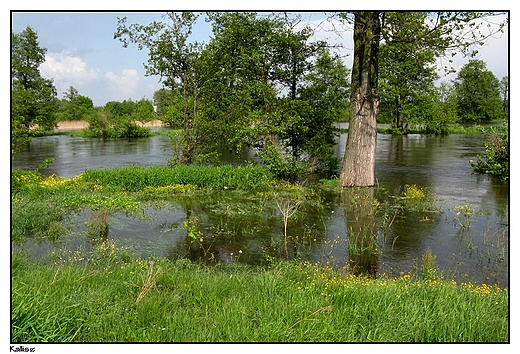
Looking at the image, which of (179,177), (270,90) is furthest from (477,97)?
(179,177)

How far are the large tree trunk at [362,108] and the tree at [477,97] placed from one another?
60328mm

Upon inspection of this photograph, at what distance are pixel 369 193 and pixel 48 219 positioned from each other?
8882 millimetres

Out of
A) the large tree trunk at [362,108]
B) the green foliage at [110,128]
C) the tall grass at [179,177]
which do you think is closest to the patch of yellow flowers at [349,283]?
the tall grass at [179,177]

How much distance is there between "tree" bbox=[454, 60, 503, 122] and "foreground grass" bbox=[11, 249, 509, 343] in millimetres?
69865

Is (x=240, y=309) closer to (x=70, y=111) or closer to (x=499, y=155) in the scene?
(x=499, y=155)

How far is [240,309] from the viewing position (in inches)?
174

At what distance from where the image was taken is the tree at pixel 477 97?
68312 mm

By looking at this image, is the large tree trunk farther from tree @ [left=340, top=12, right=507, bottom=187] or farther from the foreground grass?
the foreground grass

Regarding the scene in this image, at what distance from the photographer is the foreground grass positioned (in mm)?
3955

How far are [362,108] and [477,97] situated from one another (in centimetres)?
6511

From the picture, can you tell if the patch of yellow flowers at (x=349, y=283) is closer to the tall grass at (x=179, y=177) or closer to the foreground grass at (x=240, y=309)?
the foreground grass at (x=240, y=309)

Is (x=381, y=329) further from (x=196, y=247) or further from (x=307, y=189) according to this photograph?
(x=307, y=189)

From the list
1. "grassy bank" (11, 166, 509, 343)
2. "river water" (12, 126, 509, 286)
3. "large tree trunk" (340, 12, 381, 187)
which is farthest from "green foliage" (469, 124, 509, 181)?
"grassy bank" (11, 166, 509, 343)

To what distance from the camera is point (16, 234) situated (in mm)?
8594
